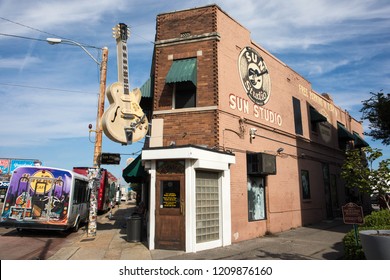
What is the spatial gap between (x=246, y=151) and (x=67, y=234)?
9.81 m

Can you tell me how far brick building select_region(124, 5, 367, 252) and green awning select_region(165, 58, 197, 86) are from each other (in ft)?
0.15

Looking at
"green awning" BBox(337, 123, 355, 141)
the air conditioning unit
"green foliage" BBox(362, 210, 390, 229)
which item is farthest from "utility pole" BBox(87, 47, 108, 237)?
"green awning" BBox(337, 123, 355, 141)

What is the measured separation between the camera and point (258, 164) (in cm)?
1346

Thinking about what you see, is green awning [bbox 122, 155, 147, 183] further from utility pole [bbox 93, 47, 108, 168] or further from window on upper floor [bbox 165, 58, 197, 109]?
window on upper floor [bbox 165, 58, 197, 109]

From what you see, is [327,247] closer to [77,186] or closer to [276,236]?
[276,236]

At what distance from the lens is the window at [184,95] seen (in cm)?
1315

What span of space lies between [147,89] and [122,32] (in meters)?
2.87

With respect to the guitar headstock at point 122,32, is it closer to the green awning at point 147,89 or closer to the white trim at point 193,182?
the green awning at point 147,89

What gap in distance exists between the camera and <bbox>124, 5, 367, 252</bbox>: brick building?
10.8 meters

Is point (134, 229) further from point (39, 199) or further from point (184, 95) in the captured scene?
point (184, 95)

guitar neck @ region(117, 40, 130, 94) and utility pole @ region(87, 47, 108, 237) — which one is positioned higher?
guitar neck @ region(117, 40, 130, 94)

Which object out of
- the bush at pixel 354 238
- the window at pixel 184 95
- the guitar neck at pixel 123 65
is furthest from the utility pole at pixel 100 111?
the bush at pixel 354 238

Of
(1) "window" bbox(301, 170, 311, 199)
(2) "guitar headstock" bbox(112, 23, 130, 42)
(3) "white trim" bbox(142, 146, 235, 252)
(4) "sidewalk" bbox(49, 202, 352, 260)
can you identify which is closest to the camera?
(4) "sidewalk" bbox(49, 202, 352, 260)

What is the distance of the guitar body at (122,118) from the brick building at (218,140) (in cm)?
92
